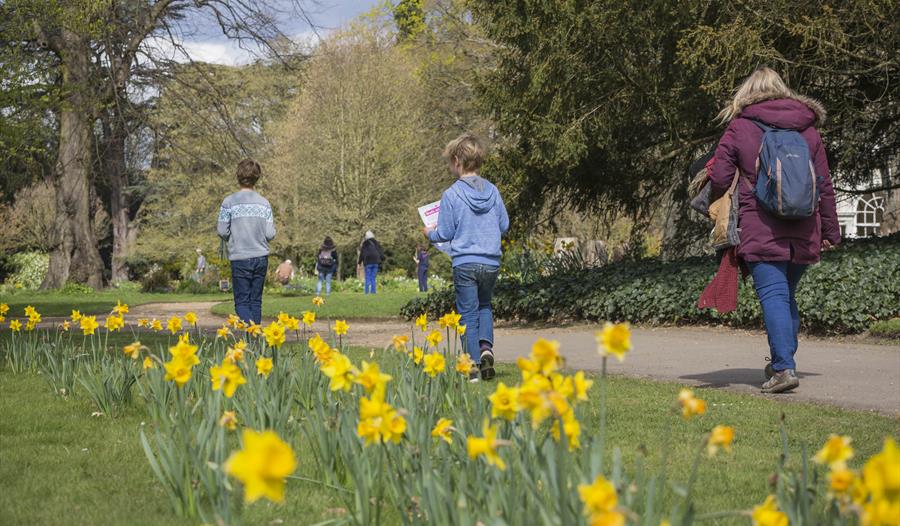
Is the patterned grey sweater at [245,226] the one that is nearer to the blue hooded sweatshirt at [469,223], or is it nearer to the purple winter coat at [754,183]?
the blue hooded sweatshirt at [469,223]

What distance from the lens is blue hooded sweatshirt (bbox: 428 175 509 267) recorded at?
680 centimetres

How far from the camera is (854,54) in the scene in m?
11.2

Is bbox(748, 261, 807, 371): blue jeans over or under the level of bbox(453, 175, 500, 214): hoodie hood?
under

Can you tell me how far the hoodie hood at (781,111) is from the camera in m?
6.07

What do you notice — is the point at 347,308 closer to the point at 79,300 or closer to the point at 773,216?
the point at 79,300

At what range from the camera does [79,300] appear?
22.6 metres

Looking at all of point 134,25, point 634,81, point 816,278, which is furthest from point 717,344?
point 134,25

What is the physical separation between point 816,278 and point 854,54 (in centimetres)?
261

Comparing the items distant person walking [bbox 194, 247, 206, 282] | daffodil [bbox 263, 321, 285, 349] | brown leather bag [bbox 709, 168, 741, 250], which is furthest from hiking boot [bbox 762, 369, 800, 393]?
distant person walking [bbox 194, 247, 206, 282]

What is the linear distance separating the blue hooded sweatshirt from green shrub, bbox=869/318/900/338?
534 cm

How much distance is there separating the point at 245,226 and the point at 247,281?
1.56 ft

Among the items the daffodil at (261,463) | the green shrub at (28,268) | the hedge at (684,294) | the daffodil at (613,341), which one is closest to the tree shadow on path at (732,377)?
the hedge at (684,294)

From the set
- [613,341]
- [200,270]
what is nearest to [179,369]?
[613,341]

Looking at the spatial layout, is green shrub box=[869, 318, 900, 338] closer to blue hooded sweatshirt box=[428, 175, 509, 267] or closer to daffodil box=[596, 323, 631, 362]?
blue hooded sweatshirt box=[428, 175, 509, 267]
